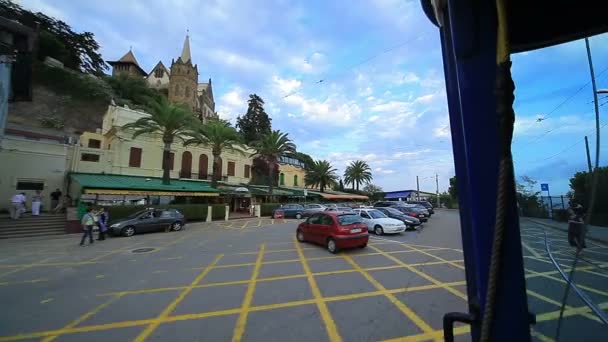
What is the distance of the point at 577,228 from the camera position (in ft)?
5.57

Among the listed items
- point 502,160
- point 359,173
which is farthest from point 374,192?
point 502,160

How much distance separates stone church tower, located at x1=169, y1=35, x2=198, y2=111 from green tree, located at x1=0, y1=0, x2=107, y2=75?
11474 mm

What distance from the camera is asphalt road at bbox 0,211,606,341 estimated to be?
13.0 feet

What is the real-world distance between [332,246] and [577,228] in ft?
27.6

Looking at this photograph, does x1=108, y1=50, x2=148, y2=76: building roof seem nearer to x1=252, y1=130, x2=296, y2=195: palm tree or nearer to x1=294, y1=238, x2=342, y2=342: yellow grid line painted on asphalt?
x1=252, y1=130, x2=296, y2=195: palm tree

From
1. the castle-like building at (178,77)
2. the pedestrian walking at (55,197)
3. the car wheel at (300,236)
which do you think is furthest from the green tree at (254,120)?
the car wheel at (300,236)

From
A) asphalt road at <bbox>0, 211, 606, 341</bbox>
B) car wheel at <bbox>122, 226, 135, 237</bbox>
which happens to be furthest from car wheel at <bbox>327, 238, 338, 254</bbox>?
car wheel at <bbox>122, 226, 135, 237</bbox>

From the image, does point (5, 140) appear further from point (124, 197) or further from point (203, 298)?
point (203, 298)

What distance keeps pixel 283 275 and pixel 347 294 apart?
2.08 metres

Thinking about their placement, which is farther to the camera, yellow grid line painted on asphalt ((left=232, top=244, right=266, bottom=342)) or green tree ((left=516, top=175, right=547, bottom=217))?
yellow grid line painted on asphalt ((left=232, top=244, right=266, bottom=342))

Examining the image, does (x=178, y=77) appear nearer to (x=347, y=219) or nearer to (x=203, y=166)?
(x=203, y=166)

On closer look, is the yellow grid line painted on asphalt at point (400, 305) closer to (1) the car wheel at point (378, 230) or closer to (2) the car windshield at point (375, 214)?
(1) the car wheel at point (378, 230)

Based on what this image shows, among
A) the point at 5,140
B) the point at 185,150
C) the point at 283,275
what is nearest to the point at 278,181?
the point at 185,150

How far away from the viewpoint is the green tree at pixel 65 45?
34.8 m
